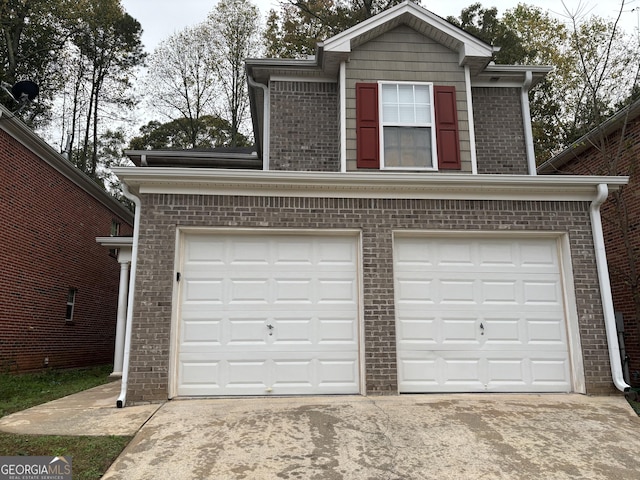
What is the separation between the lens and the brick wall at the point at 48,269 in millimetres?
10484

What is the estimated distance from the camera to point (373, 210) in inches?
273

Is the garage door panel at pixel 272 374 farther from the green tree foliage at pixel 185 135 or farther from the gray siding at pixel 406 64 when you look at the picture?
the green tree foliage at pixel 185 135

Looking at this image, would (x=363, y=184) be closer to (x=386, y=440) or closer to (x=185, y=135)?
(x=386, y=440)

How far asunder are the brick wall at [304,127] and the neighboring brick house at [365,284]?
7.14 feet

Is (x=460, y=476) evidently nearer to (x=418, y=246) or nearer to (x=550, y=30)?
(x=418, y=246)

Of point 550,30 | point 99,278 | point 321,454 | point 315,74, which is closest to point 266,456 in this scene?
point 321,454

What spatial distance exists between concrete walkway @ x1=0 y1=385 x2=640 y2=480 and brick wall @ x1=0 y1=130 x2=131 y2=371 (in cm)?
551

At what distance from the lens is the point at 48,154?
1174 centimetres

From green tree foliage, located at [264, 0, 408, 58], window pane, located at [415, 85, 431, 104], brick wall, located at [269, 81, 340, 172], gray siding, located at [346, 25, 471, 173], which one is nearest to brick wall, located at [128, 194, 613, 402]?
brick wall, located at [269, 81, 340, 172]

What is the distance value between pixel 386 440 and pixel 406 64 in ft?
22.5

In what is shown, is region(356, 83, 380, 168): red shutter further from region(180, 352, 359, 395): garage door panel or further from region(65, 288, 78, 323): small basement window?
region(65, 288, 78, 323): small basement window

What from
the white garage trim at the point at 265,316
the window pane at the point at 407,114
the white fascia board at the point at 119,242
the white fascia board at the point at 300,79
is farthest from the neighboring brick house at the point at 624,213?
the white fascia board at the point at 119,242

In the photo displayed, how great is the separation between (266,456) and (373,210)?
370 centimetres

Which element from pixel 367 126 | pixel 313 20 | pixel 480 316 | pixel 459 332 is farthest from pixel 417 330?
pixel 313 20
